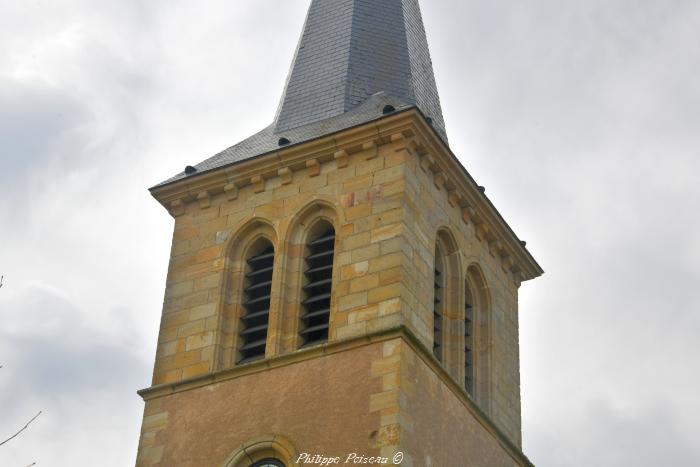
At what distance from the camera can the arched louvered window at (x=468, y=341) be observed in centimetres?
2573

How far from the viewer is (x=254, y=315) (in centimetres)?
2500

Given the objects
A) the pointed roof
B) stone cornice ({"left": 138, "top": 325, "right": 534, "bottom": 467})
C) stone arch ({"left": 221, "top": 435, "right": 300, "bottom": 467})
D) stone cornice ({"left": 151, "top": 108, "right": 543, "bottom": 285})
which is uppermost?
the pointed roof

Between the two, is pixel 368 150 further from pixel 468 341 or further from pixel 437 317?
pixel 468 341

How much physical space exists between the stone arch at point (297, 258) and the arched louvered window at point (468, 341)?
2.69m

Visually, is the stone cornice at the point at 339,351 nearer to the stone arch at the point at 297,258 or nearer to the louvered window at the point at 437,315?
the stone arch at the point at 297,258

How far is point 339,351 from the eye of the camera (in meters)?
23.3

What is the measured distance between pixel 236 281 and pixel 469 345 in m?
3.67

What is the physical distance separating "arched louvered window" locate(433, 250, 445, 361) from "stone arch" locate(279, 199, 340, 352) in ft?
5.60

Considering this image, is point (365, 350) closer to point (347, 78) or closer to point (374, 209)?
point (374, 209)

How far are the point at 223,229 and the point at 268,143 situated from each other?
5.83ft

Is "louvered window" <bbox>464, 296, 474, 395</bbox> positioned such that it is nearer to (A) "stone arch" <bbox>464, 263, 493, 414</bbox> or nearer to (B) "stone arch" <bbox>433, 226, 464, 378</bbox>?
(A) "stone arch" <bbox>464, 263, 493, 414</bbox>

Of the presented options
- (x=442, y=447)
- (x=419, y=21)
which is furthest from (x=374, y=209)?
(x=419, y=21)


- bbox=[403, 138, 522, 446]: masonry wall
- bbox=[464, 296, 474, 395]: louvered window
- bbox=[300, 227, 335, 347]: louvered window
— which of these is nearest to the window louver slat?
bbox=[403, 138, 522, 446]: masonry wall

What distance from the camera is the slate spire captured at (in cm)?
2769
